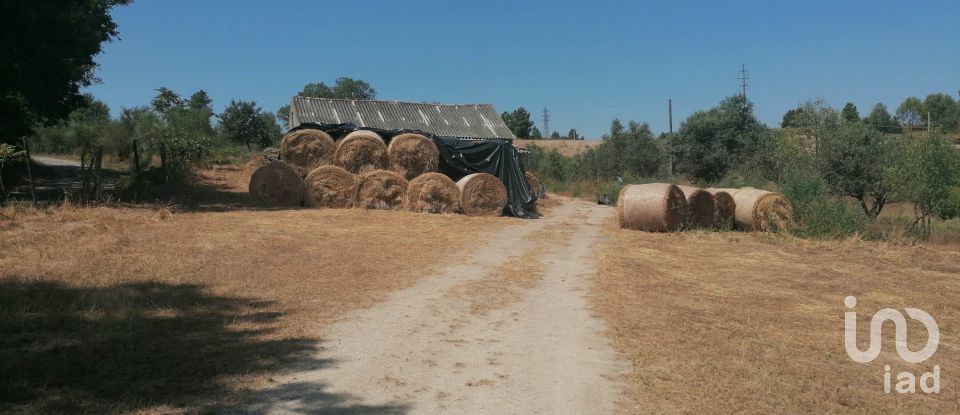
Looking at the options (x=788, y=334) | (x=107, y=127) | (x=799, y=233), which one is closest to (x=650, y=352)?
(x=788, y=334)

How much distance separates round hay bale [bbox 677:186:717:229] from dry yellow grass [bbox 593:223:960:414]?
7.70 feet

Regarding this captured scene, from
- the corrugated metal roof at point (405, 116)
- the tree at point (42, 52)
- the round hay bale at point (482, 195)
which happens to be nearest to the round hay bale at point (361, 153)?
the round hay bale at point (482, 195)

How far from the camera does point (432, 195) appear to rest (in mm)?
17797

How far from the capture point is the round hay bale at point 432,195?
17766 mm

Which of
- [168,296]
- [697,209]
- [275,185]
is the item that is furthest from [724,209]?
[168,296]

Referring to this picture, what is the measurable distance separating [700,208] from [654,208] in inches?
60.3

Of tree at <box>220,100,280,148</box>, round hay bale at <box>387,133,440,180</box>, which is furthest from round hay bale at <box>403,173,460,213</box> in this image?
tree at <box>220,100,280,148</box>

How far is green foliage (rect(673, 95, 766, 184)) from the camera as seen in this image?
1379 inches

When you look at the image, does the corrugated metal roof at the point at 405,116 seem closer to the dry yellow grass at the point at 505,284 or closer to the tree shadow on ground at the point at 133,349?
the dry yellow grass at the point at 505,284

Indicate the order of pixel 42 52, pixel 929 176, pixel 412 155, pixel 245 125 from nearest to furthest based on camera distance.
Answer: pixel 42 52
pixel 929 176
pixel 412 155
pixel 245 125

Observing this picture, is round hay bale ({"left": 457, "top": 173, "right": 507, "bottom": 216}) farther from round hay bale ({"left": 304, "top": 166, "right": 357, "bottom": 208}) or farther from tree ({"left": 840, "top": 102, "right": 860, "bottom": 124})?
tree ({"left": 840, "top": 102, "right": 860, "bottom": 124})

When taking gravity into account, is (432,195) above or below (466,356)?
above

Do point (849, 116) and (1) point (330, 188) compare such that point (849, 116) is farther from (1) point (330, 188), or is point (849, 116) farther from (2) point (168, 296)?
(2) point (168, 296)

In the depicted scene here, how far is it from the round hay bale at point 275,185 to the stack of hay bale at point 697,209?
886 centimetres
